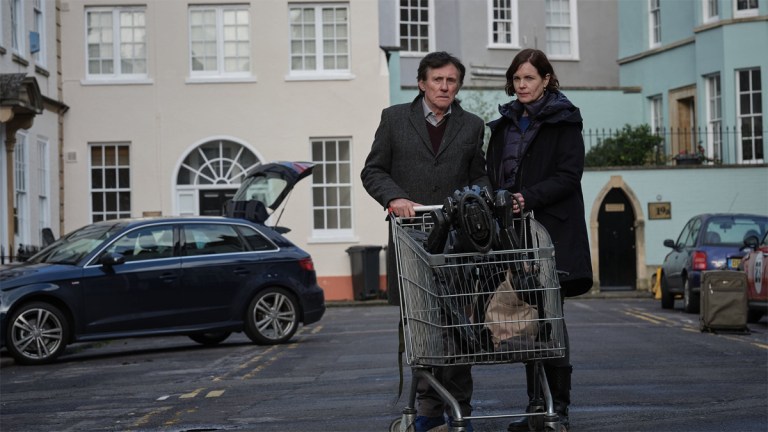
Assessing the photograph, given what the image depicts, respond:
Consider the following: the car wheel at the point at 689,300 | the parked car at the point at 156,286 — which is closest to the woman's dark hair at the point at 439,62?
the parked car at the point at 156,286

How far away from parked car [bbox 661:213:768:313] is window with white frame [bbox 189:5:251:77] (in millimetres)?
12845

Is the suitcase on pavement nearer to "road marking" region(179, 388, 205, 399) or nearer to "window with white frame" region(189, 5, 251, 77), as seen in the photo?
"road marking" region(179, 388, 205, 399)

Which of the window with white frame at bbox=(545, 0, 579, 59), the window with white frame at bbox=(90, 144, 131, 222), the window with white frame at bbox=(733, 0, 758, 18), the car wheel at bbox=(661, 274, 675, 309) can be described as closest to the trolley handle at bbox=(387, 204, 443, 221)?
the car wheel at bbox=(661, 274, 675, 309)

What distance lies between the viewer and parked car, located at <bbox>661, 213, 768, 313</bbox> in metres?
23.6

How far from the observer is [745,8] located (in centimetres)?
3581

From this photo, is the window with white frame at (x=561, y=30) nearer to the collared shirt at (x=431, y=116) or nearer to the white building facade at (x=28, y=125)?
the white building facade at (x=28, y=125)

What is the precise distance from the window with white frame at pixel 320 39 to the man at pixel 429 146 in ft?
86.1

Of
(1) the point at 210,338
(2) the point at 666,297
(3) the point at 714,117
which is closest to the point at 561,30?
(3) the point at 714,117

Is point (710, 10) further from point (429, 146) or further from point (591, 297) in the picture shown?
point (429, 146)

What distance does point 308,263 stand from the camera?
730 inches

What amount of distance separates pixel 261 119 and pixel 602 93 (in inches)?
408

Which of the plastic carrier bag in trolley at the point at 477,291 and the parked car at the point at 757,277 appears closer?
the plastic carrier bag in trolley at the point at 477,291

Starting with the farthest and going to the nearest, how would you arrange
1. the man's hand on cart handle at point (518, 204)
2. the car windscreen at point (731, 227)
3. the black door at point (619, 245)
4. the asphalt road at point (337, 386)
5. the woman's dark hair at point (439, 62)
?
the black door at point (619, 245) → the car windscreen at point (731, 227) → the asphalt road at point (337, 386) → the woman's dark hair at point (439, 62) → the man's hand on cart handle at point (518, 204)

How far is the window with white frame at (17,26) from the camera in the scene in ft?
90.5
